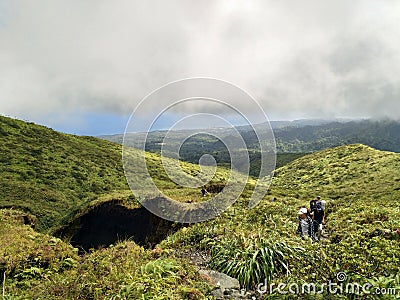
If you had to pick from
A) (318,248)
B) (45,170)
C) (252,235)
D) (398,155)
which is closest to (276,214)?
(252,235)

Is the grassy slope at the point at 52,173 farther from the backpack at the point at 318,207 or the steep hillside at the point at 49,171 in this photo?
the backpack at the point at 318,207

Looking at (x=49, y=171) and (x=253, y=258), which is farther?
(x=49, y=171)

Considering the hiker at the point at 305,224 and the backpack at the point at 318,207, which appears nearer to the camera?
the hiker at the point at 305,224

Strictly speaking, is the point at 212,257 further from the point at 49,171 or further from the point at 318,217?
the point at 49,171

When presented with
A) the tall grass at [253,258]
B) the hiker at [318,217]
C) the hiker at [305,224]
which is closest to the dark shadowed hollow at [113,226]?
the hiker at [305,224]

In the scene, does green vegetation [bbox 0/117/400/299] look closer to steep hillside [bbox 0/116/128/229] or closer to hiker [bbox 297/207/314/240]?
hiker [bbox 297/207/314/240]

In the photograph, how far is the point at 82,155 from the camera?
61.6 meters

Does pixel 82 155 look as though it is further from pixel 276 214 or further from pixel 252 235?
pixel 252 235

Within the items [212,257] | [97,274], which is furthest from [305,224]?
[97,274]

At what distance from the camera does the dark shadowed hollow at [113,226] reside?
18875mm

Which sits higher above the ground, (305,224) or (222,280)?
(305,224)

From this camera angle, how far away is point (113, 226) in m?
21.4

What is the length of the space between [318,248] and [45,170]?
159 ft

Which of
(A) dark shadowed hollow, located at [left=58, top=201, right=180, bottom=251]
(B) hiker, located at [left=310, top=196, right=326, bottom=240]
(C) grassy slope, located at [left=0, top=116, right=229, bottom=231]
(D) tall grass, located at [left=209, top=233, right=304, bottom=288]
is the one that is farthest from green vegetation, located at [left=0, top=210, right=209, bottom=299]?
(C) grassy slope, located at [left=0, top=116, right=229, bottom=231]
